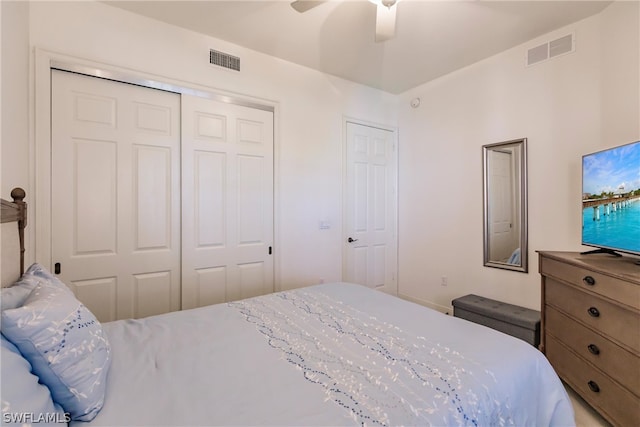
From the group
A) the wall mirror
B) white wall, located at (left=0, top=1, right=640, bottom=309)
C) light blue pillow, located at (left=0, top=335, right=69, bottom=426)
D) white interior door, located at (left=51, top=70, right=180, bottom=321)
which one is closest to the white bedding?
light blue pillow, located at (left=0, top=335, right=69, bottom=426)

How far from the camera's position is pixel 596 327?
172cm

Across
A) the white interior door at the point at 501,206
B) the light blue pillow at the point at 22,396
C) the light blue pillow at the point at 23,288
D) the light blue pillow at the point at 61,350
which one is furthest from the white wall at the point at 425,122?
the light blue pillow at the point at 22,396

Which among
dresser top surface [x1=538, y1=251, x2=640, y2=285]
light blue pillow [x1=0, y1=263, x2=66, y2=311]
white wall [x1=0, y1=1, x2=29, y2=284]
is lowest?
dresser top surface [x1=538, y1=251, x2=640, y2=285]

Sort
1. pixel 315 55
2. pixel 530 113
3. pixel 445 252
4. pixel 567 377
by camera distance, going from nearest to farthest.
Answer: pixel 567 377
pixel 530 113
pixel 315 55
pixel 445 252

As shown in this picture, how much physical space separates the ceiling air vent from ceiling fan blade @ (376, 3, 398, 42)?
1349 mm

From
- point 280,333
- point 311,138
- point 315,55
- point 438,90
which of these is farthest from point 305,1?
point 438,90

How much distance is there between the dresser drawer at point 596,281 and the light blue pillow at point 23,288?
2.59 meters

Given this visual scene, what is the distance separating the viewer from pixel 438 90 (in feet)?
11.4

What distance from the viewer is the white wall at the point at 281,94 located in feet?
6.70

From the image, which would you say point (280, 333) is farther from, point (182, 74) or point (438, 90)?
point (438, 90)

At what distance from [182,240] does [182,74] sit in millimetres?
1398

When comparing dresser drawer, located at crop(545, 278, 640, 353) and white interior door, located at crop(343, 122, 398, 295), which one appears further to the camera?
white interior door, located at crop(343, 122, 398, 295)

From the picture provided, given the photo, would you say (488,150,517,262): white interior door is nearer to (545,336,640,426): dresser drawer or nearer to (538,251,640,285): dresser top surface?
(538,251,640,285): dresser top surface

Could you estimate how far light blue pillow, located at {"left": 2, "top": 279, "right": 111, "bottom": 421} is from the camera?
2.72 ft
